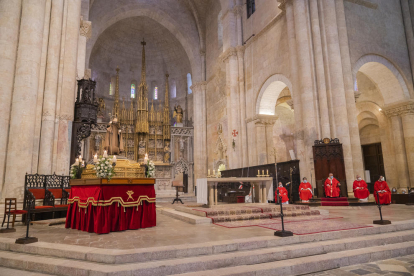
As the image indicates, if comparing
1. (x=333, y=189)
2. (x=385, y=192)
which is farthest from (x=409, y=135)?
(x=333, y=189)

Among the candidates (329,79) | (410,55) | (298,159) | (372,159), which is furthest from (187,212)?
(372,159)

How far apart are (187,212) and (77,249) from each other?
4805 mm

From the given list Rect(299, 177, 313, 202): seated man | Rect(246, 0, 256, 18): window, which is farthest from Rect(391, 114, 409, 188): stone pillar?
Rect(246, 0, 256, 18): window

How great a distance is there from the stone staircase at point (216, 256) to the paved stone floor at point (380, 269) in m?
0.12

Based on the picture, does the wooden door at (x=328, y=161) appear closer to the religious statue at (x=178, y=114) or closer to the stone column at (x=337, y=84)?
the stone column at (x=337, y=84)

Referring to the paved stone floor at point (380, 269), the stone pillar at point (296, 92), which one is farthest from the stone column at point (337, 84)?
the paved stone floor at point (380, 269)

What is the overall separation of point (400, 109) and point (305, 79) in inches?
265

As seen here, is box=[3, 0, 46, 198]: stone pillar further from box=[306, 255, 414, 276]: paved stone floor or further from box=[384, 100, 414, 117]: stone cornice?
box=[384, 100, 414, 117]: stone cornice

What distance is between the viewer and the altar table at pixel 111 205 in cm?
563

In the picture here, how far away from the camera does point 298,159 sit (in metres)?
12.5

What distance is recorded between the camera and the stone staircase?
142 inches

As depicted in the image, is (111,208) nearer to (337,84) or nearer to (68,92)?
(68,92)

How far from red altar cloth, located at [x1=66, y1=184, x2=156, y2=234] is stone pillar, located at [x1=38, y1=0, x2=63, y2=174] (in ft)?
9.53

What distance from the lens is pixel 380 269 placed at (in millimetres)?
3998
